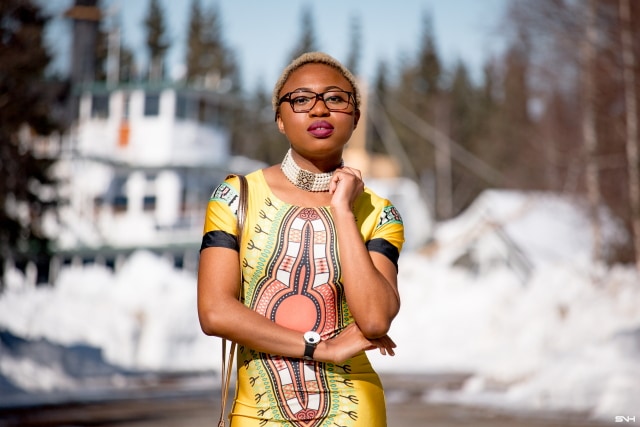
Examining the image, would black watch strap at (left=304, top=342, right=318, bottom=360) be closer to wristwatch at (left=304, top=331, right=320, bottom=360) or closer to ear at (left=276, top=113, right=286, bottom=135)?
wristwatch at (left=304, top=331, right=320, bottom=360)

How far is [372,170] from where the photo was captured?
280 ft

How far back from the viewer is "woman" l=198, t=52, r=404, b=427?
11.1 feet

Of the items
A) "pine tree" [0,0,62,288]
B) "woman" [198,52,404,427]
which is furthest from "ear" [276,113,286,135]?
"pine tree" [0,0,62,288]

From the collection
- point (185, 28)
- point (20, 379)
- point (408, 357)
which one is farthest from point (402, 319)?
point (185, 28)

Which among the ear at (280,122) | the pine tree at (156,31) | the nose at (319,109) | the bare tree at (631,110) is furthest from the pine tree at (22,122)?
the pine tree at (156,31)

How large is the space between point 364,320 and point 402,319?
115 ft

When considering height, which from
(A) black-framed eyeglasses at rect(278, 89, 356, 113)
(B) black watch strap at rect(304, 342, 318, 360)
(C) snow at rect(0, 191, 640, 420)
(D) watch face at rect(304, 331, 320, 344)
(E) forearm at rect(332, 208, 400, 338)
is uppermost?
(C) snow at rect(0, 191, 640, 420)

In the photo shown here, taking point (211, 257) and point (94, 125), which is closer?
point (211, 257)

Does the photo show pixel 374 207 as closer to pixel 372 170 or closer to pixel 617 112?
pixel 617 112

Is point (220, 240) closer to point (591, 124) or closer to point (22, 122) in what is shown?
point (22, 122)

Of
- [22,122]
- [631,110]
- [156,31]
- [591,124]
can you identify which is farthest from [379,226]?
[156,31]

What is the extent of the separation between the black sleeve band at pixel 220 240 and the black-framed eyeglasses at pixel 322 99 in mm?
442

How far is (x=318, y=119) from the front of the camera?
3527 mm

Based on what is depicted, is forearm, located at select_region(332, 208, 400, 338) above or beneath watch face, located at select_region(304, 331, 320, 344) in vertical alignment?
above
